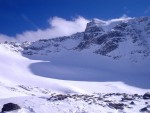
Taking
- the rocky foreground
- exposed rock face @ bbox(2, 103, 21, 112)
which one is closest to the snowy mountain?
the rocky foreground

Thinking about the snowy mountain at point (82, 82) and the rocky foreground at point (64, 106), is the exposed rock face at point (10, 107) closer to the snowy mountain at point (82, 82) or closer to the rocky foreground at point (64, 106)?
the rocky foreground at point (64, 106)

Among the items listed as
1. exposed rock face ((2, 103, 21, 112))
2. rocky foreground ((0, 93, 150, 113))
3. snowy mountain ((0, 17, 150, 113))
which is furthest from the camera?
snowy mountain ((0, 17, 150, 113))

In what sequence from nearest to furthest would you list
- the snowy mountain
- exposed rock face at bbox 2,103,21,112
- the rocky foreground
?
exposed rock face at bbox 2,103,21,112, the rocky foreground, the snowy mountain

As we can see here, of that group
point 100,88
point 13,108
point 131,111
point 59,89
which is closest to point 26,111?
point 13,108

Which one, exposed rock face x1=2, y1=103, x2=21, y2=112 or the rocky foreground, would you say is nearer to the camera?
exposed rock face x1=2, y1=103, x2=21, y2=112

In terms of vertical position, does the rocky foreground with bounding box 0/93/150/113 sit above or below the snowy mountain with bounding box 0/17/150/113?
below

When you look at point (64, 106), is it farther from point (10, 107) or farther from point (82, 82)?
point (82, 82)

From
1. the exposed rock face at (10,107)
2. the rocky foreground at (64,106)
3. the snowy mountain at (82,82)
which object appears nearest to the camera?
the exposed rock face at (10,107)

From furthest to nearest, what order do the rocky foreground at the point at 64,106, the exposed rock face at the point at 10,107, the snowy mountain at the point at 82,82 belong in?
the snowy mountain at the point at 82,82
the rocky foreground at the point at 64,106
the exposed rock face at the point at 10,107

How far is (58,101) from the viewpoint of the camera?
128ft

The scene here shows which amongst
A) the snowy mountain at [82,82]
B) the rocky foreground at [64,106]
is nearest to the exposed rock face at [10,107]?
the rocky foreground at [64,106]

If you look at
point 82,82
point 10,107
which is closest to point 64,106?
point 10,107

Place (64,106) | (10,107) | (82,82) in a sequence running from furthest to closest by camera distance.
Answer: (82,82) < (64,106) < (10,107)

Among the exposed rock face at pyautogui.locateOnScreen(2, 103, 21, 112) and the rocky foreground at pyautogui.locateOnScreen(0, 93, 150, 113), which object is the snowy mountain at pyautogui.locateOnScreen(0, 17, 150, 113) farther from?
the exposed rock face at pyautogui.locateOnScreen(2, 103, 21, 112)
